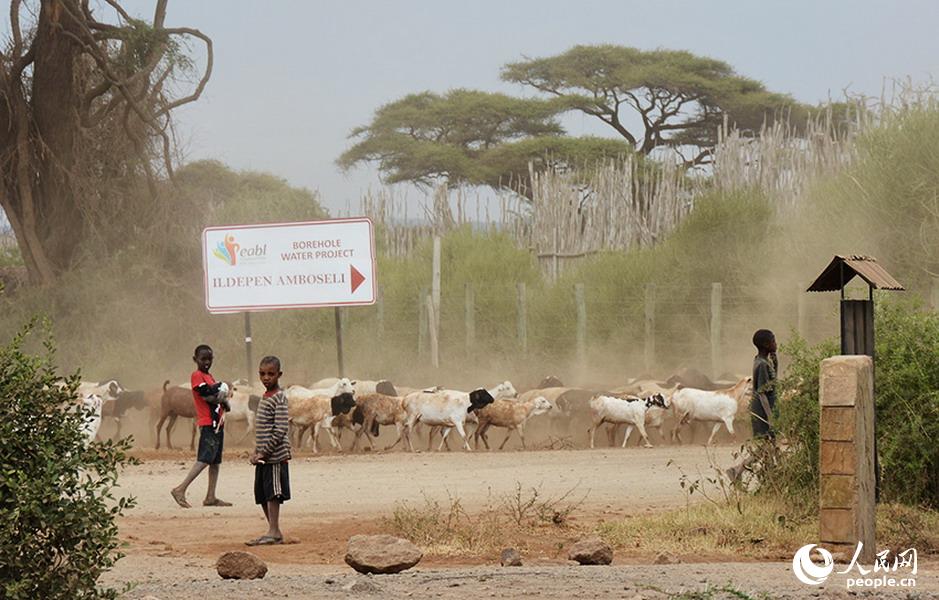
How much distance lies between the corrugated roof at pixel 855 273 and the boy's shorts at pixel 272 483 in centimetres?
440

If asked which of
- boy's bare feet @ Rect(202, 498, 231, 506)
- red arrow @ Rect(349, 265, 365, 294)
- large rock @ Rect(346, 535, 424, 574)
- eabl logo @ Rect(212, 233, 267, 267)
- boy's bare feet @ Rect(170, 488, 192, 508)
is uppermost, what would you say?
eabl logo @ Rect(212, 233, 267, 267)

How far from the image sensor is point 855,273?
1170 centimetres

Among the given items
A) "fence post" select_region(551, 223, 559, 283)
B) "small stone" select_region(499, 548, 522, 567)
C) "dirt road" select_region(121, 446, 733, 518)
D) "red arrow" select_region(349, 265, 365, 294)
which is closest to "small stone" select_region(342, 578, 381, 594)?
"small stone" select_region(499, 548, 522, 567)

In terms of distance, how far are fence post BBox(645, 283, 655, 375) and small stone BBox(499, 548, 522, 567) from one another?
1598 centimetres

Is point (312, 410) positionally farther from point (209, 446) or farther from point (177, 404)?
point (209, 446)

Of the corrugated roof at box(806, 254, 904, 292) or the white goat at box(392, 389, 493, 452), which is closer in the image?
→ the corrugated roof at box(806, 254, 904, 292)

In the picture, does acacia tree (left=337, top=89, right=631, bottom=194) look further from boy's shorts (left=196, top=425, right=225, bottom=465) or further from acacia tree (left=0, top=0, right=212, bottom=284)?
boy's shorts (left=196, top=425, right=225, bottom=465)

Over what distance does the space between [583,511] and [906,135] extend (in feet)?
48.4

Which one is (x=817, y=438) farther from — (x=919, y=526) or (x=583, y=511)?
(x=583, y=511)

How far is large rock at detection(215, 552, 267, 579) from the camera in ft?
30.8

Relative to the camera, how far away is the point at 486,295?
1195 inches

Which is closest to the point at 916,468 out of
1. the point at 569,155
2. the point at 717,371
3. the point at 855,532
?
the point at 855,532

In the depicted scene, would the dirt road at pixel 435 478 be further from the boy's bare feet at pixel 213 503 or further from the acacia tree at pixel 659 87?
the acacia tree at pixel 659 87

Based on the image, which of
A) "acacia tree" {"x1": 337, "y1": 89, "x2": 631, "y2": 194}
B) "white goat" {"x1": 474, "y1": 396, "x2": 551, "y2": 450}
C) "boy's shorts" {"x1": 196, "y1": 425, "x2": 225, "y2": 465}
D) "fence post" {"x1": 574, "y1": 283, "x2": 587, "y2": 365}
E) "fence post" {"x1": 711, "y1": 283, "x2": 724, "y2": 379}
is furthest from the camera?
"acacia tree" {"x1": 337, "y1": 89, "x2": 631, "y2": 194}
